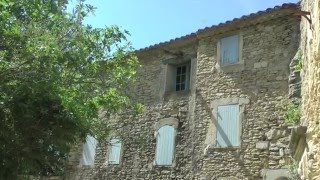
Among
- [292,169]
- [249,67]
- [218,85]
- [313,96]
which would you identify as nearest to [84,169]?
[218,85]

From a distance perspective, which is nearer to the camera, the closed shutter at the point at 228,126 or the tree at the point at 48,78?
the tree at the point at 48,78

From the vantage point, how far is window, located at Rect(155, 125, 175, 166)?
12.2m

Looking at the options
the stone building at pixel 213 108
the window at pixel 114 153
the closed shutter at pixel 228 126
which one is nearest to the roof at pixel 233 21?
the stone building at pixel 213 108

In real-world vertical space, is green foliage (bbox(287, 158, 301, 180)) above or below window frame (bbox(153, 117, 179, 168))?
below

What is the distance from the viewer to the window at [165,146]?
1223 centimetres

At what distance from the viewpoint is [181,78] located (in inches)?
524

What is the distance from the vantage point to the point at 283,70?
1056cm

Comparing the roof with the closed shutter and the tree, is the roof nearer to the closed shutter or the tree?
the closed shutter

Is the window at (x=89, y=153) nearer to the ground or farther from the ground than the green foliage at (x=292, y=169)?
farther from the ground

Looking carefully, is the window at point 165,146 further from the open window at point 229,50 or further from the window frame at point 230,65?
the open window at point 229,50

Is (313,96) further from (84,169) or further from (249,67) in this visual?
(84,169)

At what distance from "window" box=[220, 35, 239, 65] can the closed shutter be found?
146 centimetres

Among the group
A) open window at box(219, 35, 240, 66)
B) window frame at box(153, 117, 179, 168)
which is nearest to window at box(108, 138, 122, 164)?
window frame at box(153, 117, 179, 168)

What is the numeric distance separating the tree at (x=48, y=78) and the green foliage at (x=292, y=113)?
398 centimetres
